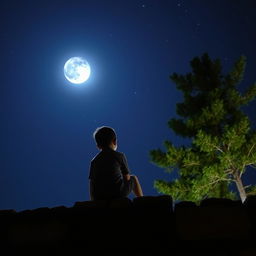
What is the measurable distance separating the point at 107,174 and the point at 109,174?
0.05 feet

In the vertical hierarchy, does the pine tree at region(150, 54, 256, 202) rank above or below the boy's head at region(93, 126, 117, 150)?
above

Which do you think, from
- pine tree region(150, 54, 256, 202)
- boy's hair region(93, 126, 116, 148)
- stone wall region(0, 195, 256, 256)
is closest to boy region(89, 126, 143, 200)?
boy's hair region(93, 126, 116, 148)

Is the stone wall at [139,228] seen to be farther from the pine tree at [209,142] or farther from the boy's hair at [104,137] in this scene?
the pine tree at [209,142]

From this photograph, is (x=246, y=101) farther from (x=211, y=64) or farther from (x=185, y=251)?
(x=185, y=251)

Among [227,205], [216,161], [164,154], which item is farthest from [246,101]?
[227,205]

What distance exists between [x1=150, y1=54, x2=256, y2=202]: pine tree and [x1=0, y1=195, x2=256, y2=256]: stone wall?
5728mm

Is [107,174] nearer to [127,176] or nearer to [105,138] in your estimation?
[127,176]

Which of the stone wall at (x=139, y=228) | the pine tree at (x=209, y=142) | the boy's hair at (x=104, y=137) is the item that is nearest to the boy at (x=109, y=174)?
the boy's hair at (x=104, y=137)

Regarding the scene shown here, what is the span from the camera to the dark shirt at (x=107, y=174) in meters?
2.30

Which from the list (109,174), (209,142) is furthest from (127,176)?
(209,142)

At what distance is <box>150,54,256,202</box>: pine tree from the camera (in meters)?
6.94

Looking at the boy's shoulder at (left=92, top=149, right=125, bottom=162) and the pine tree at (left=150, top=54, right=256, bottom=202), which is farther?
the pine tree at (left=150, top=54, right=256, bottom=202)

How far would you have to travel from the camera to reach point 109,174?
236cm

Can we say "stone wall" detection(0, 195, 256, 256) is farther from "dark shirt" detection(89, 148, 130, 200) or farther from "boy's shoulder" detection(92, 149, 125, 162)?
"boy's shoulder" detection(92, 149, 125, 162)
